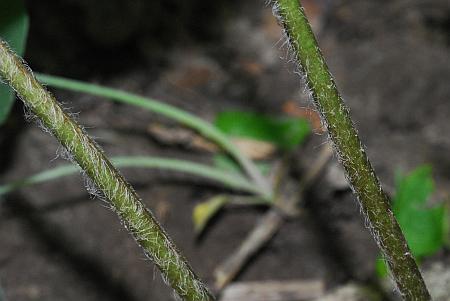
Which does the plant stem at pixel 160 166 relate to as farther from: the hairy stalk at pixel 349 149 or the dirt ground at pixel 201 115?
the hairy stalk at pixel 349 149

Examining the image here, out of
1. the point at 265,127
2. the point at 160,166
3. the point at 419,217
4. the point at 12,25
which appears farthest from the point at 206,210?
the point at 12,25

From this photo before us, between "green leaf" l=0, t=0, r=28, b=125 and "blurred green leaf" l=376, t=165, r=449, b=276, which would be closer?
"green leaf" l=0, t=0, r=28, b=125

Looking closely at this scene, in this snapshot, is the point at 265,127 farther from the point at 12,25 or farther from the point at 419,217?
the point at 12,25

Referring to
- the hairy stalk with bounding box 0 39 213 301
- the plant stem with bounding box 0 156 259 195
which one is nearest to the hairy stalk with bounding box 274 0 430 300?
the hairy stalk with bounding box 0 39 213 301

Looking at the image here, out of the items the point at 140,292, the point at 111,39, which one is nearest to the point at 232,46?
the point at 111,39

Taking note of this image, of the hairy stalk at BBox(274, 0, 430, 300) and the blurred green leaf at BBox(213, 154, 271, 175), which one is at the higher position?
the hairy stalk at BBox(274, 0, 430, 300)

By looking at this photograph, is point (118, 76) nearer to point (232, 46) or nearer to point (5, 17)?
point (232, 46)

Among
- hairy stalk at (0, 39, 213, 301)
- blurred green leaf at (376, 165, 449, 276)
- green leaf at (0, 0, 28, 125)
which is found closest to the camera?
hairy stalk at (0, 39, 213, 301)

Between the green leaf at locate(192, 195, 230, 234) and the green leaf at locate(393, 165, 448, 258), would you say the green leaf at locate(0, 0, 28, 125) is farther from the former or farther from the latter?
the green leaf at locate(393, 165, 448, 258)
